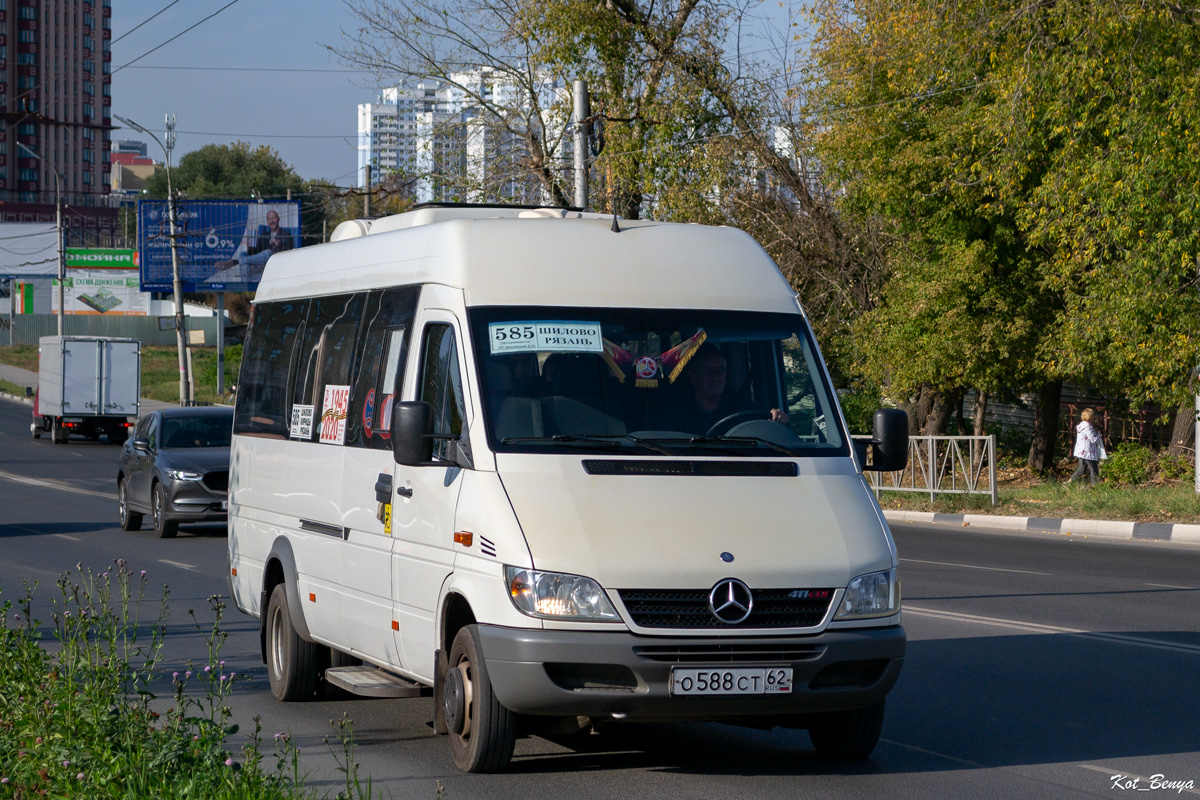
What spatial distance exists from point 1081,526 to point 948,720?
1493 cm

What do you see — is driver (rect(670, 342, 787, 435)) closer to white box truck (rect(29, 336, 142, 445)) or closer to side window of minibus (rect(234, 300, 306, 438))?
side window of minibus (rect(234, 300, 306, 438))

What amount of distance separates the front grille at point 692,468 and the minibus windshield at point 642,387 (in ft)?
0.38

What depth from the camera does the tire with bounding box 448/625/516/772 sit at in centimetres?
605

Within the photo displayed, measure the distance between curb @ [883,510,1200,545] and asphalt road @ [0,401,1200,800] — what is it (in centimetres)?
525

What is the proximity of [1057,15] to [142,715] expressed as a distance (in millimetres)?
18147

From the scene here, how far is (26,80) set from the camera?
144875 millimetres

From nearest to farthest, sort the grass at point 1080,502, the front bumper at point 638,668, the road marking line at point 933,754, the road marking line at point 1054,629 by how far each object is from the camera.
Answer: the front bumper at point 638,668, the road marking line at point 933,754, the road marking line at point 1054,629, the grass at point 1080,502

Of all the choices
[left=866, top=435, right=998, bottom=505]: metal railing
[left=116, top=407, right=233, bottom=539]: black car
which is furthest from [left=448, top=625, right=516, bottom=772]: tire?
[left=866, top=435, right=998, bottom=505]: metal railing

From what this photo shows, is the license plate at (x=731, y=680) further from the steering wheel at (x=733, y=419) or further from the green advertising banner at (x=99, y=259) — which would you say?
the green advertising banner at (x=99, y=259)

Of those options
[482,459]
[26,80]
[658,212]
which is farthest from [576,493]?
[26,80]

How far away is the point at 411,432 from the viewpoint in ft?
20.9

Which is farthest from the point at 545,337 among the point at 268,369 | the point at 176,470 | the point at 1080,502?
the point at 1080,502

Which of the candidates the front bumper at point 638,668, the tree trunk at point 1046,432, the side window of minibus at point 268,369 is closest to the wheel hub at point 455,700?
the front bumper at point 638,668

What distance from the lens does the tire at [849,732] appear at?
6.55 m
